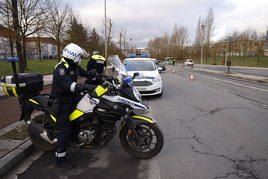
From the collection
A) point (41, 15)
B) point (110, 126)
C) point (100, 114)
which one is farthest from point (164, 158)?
point (41, 15)

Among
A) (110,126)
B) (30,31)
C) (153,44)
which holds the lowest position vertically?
(110,126)

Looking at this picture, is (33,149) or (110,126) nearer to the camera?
(110,126)

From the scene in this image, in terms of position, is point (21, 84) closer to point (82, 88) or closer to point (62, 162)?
point (82, 88)

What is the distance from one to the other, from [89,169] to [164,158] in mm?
1284

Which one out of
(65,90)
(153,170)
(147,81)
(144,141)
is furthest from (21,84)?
(147,81)

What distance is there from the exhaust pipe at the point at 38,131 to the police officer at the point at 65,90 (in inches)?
17.1

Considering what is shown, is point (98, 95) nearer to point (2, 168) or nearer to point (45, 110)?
point (45, 110)

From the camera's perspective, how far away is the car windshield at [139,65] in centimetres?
846

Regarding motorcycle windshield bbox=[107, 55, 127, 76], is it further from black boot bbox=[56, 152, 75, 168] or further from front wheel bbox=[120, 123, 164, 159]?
black boot bbox=[56, 152, 75, 168]

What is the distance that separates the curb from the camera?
2775 millimetres

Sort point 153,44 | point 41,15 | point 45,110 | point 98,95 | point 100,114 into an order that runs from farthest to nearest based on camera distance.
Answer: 1. point 153,44
2. point 41,15
3. point 45,110
4. point 100,114
5. point 98,95

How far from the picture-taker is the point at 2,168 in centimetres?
272

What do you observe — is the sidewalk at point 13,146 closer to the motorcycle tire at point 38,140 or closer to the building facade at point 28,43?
the motorcycle tire at point 38,140

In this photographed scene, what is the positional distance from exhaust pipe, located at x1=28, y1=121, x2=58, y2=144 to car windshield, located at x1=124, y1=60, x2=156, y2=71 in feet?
18.3
